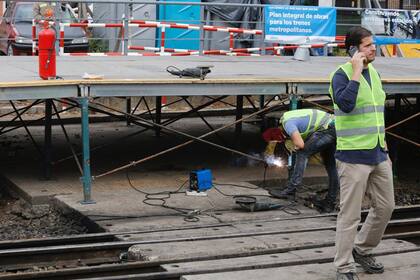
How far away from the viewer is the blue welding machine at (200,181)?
1148cm

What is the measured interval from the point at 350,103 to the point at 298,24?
33.1ft

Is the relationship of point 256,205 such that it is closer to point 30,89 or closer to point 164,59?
point 30,89

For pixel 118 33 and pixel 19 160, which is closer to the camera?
pixel 19 160

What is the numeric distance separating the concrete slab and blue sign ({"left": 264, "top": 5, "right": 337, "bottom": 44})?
910 centimetres

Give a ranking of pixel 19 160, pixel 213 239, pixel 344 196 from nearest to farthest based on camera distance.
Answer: pixel 344 196 < pixel 213 239 < pixel 19 160

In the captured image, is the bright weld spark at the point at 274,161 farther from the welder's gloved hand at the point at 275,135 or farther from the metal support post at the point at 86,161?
the metal support post at the point at 86,161

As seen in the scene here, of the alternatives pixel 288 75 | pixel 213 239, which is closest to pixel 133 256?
pixel 213 239

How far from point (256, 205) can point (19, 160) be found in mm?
5020

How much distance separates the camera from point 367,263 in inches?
278

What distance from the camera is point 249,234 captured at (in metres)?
9.23

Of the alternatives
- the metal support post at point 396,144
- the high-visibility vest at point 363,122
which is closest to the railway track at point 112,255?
the high-visibility vest at point 363,122

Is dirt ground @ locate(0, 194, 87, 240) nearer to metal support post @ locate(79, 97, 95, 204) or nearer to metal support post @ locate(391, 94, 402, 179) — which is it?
metal support post @ locate(79, 97, 95, 204)

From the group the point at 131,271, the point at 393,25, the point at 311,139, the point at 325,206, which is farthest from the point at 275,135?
the point at 393,25

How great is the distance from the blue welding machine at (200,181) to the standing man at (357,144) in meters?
4.91
